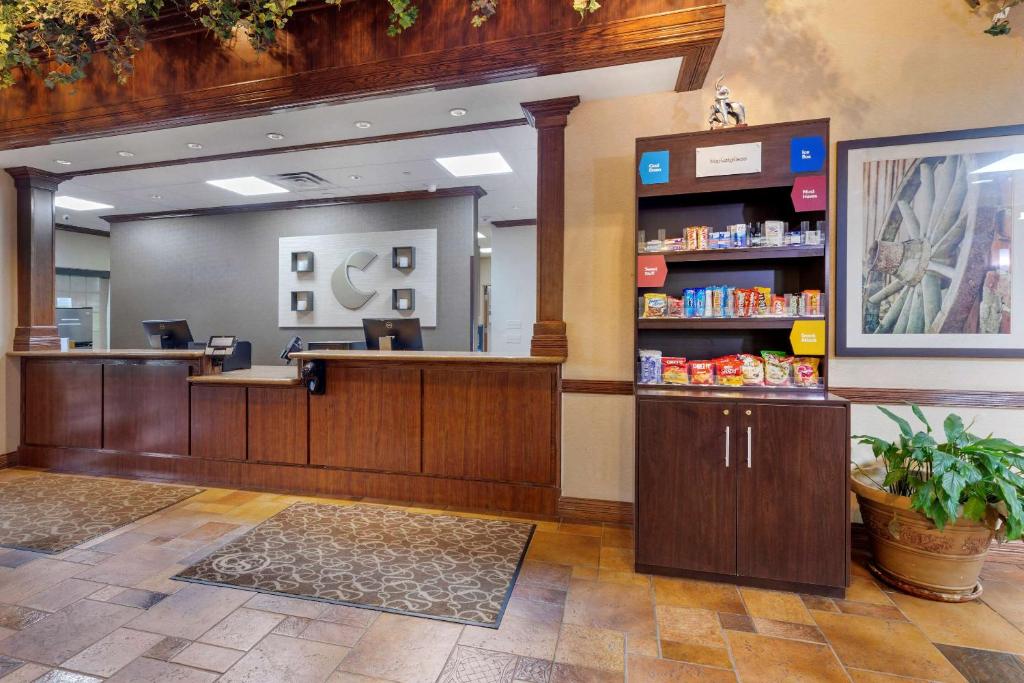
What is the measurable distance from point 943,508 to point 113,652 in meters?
3.38

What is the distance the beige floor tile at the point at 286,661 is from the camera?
1685 millimetres

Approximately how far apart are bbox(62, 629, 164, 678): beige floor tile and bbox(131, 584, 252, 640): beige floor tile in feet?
0.15

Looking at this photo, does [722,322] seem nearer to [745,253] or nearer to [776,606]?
[745,253]

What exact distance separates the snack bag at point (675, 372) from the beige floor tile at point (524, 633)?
1259 millimetres

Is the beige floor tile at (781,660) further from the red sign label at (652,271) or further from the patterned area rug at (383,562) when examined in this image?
the red sign label at (652,271)

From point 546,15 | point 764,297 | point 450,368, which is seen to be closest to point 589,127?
point 546,15

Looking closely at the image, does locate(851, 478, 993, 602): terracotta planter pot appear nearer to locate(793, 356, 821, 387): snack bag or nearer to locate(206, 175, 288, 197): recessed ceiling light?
locate(793, 356, 821, 387): snack bag

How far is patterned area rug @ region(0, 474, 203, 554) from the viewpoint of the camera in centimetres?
277

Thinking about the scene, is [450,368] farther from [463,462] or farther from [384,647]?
[384,647]

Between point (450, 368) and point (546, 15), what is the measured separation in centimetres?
215

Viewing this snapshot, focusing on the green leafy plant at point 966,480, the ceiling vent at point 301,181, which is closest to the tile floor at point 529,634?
the green leafy plant at point 966,480

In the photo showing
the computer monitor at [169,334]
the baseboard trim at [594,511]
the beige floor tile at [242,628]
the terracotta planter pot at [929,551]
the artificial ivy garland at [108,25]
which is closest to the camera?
the beige floor tile at [242,628]

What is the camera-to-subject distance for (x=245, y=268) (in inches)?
259

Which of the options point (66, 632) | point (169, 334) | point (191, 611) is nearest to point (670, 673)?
point (191, 611)
